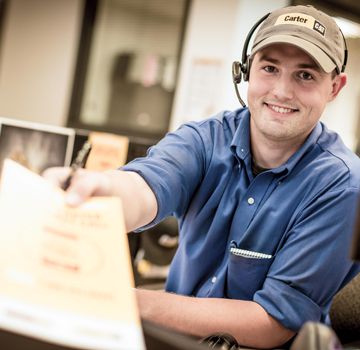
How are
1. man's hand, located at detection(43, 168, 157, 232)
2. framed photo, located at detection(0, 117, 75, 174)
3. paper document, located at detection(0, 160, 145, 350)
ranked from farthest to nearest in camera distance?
framed photo, located at detection(0, 117, 75, 174), man's hand, located at detection(43, 168, 157, 232), paper document, located at detection(0, 160, 145, 350)

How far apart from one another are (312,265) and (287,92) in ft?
1.21

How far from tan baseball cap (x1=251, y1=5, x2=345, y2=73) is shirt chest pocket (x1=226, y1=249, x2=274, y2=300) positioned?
1.35ft

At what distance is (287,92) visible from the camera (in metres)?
1.23

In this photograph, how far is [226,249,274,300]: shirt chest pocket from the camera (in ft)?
3.87

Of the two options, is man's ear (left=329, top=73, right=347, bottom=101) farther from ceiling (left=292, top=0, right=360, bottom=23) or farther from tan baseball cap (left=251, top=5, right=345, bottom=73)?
ceiling (left=292, top=0, right=360, bottom=23)

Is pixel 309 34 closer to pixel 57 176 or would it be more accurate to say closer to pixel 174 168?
pixel 174 168

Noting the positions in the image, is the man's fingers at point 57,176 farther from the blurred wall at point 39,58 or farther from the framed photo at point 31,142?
the blurred wall at point 39,58

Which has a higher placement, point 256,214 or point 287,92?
point 287,92

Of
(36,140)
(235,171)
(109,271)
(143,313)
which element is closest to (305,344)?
(109,271)

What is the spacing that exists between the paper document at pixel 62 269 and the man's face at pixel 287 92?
2.27 ft

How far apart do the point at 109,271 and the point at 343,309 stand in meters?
0.85

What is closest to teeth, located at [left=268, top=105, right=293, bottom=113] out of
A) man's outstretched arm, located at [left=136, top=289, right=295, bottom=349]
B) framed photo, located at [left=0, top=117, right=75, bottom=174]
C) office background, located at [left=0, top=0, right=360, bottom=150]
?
man's outstretched arm, located at [left=136, top=289, right=295, bottom=349]

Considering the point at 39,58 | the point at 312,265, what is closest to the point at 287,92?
the point at 312,265

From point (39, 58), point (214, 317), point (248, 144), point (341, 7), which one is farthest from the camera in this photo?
point (39, 58)
